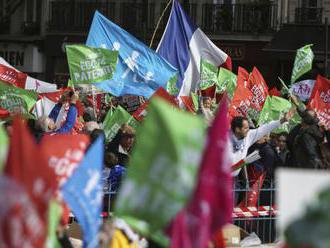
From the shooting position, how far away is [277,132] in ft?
46.0

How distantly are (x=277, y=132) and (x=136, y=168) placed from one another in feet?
29.5

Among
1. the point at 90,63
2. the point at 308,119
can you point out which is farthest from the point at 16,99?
the point at 308,119

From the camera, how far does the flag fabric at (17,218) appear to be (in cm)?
455

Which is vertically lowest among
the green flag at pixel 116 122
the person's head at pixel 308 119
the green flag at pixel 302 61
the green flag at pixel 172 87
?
the green flag at pixel 116 122

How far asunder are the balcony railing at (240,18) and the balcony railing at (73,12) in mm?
3234

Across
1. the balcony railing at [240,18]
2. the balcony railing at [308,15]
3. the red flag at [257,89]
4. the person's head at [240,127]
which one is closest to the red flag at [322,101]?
the red flag at [257,89]

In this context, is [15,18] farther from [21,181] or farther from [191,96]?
[21,181]

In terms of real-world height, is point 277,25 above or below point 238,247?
above

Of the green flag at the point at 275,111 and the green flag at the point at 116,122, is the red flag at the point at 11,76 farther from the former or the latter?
the green flag at the point at 275,111

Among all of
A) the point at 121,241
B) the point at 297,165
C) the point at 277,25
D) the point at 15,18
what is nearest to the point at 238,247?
the point at 297,165

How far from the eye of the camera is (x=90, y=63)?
44.2ft

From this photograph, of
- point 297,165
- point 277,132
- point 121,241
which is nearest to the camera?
point 121,241

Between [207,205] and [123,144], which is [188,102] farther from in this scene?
[207,205]

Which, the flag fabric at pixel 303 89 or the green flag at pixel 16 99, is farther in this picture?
the flag fabric at pixel 303 89
